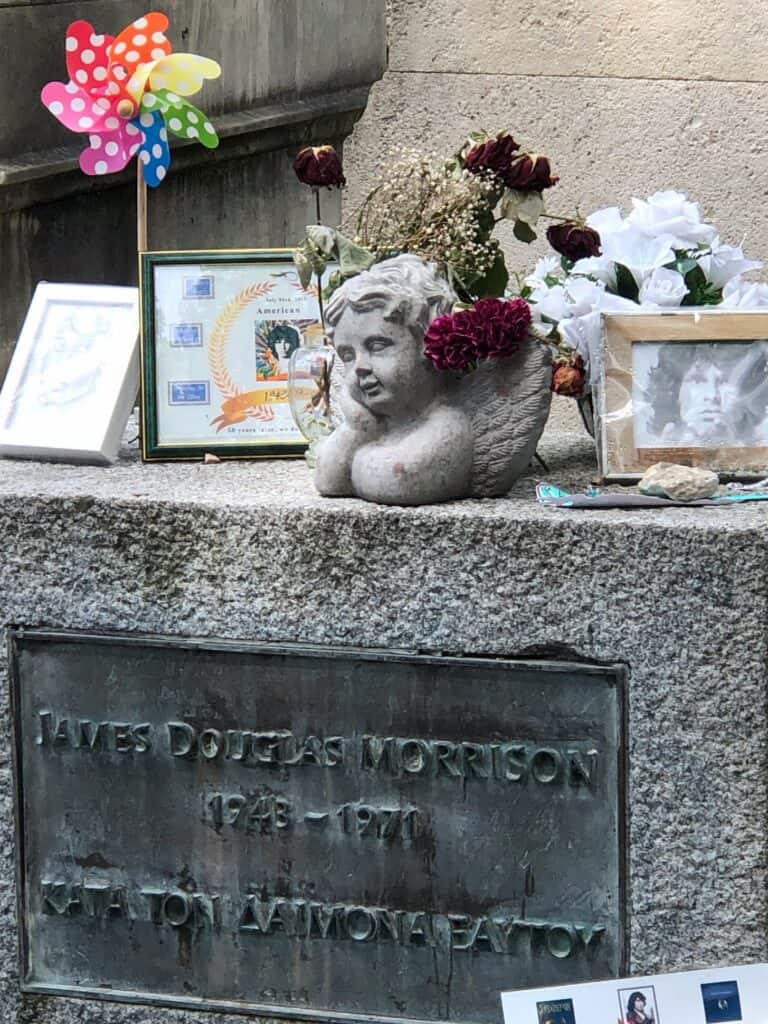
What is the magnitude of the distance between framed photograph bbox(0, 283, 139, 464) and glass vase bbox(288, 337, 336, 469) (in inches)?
13.0

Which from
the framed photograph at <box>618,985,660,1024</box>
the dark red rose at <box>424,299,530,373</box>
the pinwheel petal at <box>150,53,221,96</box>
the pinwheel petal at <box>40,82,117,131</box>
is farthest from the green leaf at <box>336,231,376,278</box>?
the framed photograph at <box>618,985,660,1024</box>

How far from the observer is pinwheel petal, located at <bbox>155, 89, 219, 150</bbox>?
3.33 meters

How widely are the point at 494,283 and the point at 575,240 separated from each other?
0.17 meters

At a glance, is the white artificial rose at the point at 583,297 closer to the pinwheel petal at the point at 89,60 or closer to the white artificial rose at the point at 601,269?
the white artificial rose at the point at 601,269

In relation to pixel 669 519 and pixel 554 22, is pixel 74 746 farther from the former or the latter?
pixel 554 22

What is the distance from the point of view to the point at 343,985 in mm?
3025

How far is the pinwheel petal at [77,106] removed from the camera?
10.8 feet

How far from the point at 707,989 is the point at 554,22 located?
10.3 ft

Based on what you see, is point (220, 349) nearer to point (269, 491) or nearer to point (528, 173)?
point (269, 491)

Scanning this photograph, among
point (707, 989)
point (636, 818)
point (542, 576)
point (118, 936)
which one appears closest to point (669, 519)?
point (542, 576)

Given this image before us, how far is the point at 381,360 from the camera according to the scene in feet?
9.22

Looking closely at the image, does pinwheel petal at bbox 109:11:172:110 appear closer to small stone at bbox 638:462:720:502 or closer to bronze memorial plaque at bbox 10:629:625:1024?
bronze memorial plaque at bbox 10:629:625:1024

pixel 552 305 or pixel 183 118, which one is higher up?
pixel 183 118

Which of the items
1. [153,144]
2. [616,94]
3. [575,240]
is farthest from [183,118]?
[616,94]
